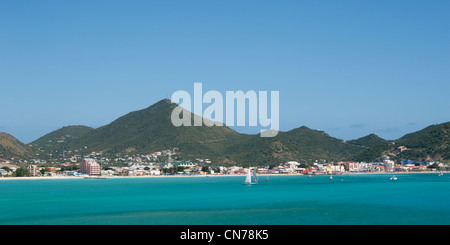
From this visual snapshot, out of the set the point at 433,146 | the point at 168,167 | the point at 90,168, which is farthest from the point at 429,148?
the point at 90,168

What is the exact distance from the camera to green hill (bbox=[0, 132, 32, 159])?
6004 inches

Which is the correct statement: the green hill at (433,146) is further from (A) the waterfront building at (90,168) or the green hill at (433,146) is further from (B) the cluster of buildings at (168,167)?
(A) the waterfront building at (90,168)

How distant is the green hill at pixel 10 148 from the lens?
500 feet

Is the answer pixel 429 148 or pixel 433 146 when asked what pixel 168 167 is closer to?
pixel 429 148

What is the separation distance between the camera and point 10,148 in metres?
160

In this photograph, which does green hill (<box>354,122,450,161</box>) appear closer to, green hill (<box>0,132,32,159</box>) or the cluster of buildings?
the cluster of buildings

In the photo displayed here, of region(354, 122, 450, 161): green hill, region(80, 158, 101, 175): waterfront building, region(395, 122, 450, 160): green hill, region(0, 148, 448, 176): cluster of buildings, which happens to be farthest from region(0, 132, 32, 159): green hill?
region(395, 122, 450, 160): green hill

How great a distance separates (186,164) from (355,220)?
5459 inches

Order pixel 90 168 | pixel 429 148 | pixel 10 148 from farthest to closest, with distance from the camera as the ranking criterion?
1. pixel 429 148
2. pixel 10 148
3. pixel 90 168
